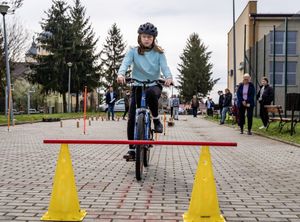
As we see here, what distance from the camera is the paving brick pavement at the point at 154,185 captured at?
4797mm

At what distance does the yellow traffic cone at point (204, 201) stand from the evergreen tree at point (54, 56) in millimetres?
54802

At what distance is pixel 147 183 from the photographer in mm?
6395

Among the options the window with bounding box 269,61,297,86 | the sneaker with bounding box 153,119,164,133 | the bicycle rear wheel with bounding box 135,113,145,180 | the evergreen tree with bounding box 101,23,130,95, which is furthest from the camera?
A: the evergreen tree with bounding box 101,23,130,95

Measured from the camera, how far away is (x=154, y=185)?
20.5ft

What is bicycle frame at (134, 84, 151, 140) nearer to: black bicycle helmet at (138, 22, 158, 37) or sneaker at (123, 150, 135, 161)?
sneaker at (123, 150, 135, 161)

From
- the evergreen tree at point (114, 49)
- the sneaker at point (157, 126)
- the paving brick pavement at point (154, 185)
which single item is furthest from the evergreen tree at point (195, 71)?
the sneaker at point (157, 126)

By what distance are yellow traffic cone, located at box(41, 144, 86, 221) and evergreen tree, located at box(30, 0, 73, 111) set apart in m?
54.5

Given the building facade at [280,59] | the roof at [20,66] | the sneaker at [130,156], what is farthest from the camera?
the roof at [20,66]

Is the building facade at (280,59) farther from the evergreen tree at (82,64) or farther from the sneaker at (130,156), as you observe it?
the evergreen tree at (82,64)

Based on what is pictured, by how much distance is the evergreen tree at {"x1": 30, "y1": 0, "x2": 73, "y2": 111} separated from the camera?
58.7 m

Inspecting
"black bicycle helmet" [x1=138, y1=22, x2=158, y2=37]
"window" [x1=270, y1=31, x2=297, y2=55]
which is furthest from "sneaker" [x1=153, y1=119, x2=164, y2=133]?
"window" [x1=270, y1=31, x2=297, y2=55]

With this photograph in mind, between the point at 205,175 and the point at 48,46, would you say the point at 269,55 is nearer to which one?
the point at 205,175

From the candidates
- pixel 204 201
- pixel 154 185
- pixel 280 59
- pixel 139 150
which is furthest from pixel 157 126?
pixel 280 59

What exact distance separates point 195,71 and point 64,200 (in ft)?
272
